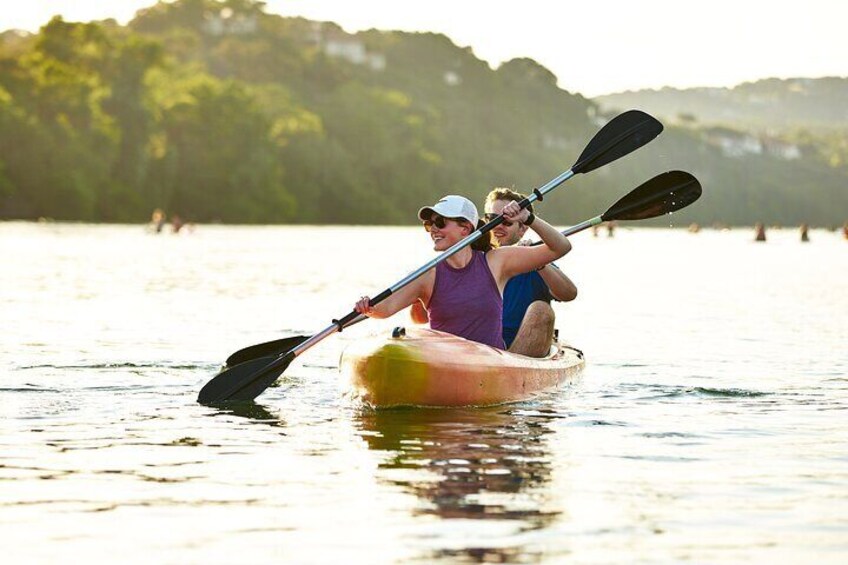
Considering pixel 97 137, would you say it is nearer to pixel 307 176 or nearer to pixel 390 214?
pixel 307 176

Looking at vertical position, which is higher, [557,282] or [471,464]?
[557,282]

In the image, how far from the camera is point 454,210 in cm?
1148

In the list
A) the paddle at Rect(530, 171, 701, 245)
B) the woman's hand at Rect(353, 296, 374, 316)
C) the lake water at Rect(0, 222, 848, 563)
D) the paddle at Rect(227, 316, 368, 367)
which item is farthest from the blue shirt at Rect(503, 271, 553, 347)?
the woman's hand at Rect(353, 296, 374, 316)

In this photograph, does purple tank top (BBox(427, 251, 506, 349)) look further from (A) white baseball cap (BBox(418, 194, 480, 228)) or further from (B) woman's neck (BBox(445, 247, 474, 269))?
(A) white baseball cap (BBox(418, 194, 480, 228))

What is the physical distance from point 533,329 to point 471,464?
3964 mm

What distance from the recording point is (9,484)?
8602 mm

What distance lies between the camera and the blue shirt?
1326cm

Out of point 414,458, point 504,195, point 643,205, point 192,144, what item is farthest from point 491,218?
point 192,144

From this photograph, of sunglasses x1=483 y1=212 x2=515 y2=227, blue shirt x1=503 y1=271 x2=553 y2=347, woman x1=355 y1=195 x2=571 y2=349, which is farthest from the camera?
blue shirt x1=503 y1=271 x2=553 y2=347

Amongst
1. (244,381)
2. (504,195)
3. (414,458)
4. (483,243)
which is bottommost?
(414,458)

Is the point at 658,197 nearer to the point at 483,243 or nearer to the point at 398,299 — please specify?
the point at 483,243

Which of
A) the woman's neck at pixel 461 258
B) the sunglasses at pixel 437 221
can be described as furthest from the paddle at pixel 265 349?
the sunglasses at pixel 437 221

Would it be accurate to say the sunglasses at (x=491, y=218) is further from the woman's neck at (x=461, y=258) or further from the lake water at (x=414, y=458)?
the lake water at (x=414, y=458)

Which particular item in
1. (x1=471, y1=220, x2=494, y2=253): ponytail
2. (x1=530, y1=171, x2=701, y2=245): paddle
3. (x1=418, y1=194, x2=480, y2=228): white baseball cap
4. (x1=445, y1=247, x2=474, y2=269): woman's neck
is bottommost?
A: (x1=445, y1=247, x2=474, y2=269): woman's neck
